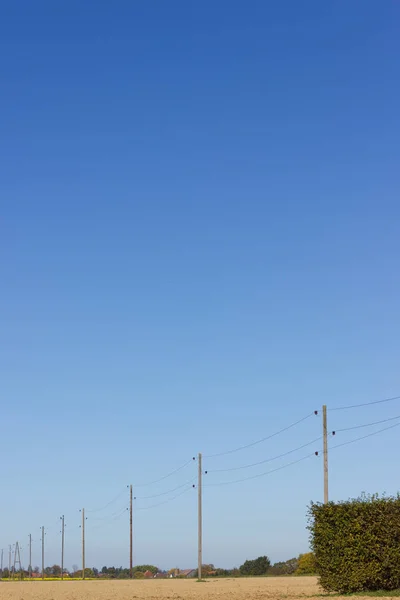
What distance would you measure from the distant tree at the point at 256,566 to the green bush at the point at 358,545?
83.9 metres

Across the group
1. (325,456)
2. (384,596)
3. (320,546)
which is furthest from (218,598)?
(325,456)

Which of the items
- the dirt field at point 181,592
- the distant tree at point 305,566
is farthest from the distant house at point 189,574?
the dirt field at point 181,592

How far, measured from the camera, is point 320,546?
4019 cm

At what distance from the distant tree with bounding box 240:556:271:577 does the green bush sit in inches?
3304

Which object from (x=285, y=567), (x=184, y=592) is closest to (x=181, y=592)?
(x=184, y=592)

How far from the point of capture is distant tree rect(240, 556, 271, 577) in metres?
120

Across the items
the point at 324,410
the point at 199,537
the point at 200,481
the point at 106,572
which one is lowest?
the point at 106,572

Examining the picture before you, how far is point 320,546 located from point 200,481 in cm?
4334

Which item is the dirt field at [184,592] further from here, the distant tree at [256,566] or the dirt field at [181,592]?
the distant tree at [256,566]

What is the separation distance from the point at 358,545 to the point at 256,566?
87636 millimetres

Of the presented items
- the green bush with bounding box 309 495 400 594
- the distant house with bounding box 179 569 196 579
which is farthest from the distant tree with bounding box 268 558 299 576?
the green bush with bounding box 309 495 400 594

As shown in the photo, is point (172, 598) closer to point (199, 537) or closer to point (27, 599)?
point (27, 599)

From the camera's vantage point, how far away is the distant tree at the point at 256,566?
120 metres

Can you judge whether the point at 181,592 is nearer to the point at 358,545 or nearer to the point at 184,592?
the point at 184,592
